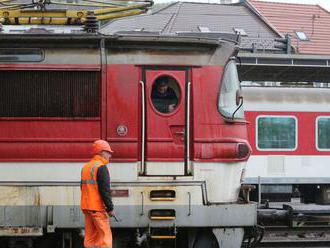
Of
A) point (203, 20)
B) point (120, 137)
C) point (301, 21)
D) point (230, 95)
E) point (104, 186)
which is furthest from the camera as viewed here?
point (301, 21)

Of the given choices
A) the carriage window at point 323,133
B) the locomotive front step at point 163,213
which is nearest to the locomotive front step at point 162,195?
the locomotive front step at point 163,213

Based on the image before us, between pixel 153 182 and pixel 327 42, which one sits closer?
pixel 153 182

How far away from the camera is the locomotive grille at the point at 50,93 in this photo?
26.6 feet

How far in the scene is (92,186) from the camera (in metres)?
7.30

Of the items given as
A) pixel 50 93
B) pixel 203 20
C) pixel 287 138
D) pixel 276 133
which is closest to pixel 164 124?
pixel 50 93

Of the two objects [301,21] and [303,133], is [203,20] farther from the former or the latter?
[303,133]

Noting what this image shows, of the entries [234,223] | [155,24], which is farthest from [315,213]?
[155,24]

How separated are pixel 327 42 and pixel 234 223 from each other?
29.8 metres

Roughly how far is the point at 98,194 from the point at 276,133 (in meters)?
11.1

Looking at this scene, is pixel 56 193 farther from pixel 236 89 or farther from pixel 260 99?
pixel 260 99

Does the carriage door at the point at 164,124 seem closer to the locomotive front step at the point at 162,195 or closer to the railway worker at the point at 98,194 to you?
the locomotive front step at the point at 162,195

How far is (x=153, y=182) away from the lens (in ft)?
26.6

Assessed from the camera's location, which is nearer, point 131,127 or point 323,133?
point 131,127

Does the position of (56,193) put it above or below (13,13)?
Answer: below
